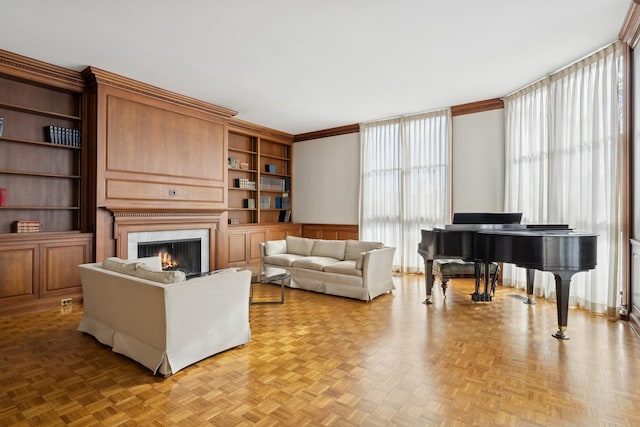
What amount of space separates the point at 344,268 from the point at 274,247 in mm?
1726

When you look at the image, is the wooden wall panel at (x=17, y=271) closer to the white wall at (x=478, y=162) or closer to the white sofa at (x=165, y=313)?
the white sofa at (x=165, y=313)

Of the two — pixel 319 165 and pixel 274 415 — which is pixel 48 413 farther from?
pixel 319 165

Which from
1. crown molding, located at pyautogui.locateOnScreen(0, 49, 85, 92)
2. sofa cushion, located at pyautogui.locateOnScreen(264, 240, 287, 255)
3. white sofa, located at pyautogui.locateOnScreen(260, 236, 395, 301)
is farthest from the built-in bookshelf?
crown molding, located at pyautogui.locateOnScreen(0, 49, 85, 92)

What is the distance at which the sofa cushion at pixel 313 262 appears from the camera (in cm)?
537

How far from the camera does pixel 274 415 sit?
2.11 m

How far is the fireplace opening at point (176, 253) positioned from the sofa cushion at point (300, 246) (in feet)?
5.37

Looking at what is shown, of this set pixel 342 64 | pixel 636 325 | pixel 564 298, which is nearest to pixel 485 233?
pixel 564 298

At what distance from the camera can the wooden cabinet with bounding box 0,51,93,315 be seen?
14.0 ft

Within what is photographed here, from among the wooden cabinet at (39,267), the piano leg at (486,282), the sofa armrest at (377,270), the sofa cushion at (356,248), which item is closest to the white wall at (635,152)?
the piano leg at (486,282)

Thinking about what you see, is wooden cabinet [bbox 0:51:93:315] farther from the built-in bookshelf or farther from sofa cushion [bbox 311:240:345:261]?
sofa cushion [bbox 311:240:345:261]

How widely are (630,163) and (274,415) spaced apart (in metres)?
4.43

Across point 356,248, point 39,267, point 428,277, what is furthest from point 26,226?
point 428,277

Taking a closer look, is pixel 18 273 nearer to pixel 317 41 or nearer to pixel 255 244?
pixel 255 244

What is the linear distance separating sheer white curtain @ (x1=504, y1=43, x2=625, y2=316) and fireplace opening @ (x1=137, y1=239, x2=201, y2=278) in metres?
5.40
